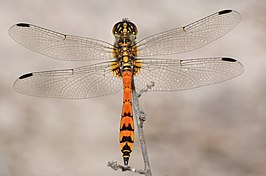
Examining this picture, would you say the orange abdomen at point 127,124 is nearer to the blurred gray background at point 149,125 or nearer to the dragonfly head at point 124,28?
the dragonfly head at point 124,28

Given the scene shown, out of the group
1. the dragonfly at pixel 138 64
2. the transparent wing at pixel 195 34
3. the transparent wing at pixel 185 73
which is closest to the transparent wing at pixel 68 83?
the dragonfly at pixel 138 64

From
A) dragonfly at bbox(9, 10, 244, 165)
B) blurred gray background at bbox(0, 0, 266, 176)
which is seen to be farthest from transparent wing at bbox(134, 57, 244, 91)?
blurred gray background at bbox(0, 0, 266, 176)

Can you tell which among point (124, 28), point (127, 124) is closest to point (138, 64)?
point (124, 28)

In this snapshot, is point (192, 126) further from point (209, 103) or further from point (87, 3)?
point (87, 3)

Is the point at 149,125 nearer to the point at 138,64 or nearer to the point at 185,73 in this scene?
the point at 185,73

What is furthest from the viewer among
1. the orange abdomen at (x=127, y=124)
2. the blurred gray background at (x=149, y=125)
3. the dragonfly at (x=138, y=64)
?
the blurred gray background at (x=149, y=125)

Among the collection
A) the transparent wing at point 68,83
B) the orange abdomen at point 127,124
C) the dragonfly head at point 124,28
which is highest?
the dragonfly head at point 124,28

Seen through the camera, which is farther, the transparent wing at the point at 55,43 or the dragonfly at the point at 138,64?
the transparent wing at the point at 55,43
